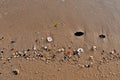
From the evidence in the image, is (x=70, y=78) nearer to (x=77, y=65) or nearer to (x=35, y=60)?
(x=77, y=65)

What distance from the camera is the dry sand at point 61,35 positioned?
4.75 meters

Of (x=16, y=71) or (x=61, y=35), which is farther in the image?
(x=61, y=35)

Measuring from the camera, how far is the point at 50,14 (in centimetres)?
601

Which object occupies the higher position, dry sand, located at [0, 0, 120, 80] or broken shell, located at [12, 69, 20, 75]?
dry sand, located at [0, 0, 120, 80]

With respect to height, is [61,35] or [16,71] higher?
[61,35]

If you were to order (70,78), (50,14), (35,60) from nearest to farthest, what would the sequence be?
(70,78), (35,60), (50,14)

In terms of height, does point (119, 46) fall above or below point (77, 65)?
above

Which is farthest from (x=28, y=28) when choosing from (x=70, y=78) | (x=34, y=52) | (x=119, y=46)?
(x=119, y=46)

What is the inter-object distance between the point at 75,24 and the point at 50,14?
0.74m

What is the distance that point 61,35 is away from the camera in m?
5.45

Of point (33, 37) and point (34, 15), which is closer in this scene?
point (33, 37)

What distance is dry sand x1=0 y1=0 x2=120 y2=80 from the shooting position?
4.75 metres

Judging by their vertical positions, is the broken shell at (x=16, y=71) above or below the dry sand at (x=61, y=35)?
below

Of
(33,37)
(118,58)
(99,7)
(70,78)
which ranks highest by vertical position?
(99,7)
